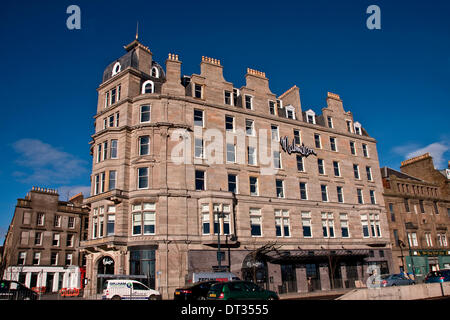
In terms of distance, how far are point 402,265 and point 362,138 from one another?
17.8 metres

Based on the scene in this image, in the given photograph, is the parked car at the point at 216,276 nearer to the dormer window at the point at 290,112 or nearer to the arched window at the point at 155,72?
the arched window at the point at 155,72

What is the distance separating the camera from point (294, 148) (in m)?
43.4

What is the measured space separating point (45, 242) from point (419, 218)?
5535cm

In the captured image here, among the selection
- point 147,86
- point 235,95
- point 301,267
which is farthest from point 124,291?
point 235,95

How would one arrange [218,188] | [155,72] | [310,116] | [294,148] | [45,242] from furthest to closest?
[45,242] < [310,116] < [294,148] < [155,72] < [218,188]

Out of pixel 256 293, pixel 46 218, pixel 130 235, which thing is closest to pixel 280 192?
pixel 130 235

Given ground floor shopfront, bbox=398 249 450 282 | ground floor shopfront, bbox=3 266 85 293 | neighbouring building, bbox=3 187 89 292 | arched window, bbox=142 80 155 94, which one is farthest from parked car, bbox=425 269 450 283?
neighbouring building, bbox=3 187 89 292

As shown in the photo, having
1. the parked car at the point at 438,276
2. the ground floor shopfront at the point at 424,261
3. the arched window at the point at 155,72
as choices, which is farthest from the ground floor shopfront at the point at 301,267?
the arched window at the point at 155,72

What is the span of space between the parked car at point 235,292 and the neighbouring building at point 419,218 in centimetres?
3470

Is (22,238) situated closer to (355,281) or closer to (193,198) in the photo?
(193,198)

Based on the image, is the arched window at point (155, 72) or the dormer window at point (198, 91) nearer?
the dormer window at point (198, 91)

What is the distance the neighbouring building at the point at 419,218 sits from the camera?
48469mm

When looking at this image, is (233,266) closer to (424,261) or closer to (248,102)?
(248,102)

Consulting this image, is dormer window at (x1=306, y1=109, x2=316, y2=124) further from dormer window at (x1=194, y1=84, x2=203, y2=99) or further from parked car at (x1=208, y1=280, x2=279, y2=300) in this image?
parked car at (x1=208, y1=280, x2=279, y2=300)
